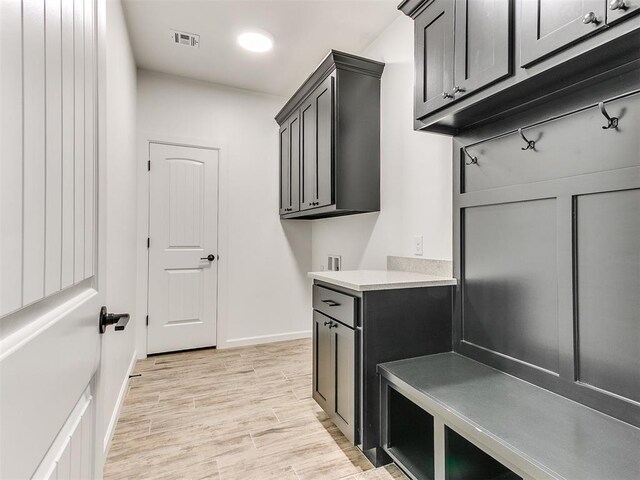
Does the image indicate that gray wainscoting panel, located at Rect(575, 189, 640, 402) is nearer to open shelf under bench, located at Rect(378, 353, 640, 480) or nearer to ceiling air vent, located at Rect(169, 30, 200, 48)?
open shelf under bench, located at Rect(378, 353, 640, 480)

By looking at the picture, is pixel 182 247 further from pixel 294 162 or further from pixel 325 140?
pixel 325 140

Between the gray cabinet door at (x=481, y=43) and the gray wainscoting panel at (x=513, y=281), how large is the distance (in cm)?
Answer: 58

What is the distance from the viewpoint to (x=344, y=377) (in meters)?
1.88

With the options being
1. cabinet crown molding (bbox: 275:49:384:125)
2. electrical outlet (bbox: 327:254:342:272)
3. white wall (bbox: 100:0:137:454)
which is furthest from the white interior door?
electrical outlet (bbox: 327:254:342:272)

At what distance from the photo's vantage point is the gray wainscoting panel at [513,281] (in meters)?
1.45

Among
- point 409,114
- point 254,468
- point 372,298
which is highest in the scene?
point 409,114

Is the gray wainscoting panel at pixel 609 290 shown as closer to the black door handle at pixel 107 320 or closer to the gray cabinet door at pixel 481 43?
the gray cabinet door at pixel 481 43

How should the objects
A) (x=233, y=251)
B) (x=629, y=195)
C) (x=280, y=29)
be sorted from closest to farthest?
(x=629, y=195) → (x=280, y=29) → (x=233, y=251)

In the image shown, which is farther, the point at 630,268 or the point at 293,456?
the point at 293,456

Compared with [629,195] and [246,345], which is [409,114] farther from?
[246,345]

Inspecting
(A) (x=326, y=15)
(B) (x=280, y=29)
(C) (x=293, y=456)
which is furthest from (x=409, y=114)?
(C) (x=293, y=456)

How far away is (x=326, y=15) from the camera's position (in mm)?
2510

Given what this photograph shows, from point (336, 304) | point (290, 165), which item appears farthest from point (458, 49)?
point (290, 165)

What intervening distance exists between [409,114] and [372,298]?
4.47 ft
